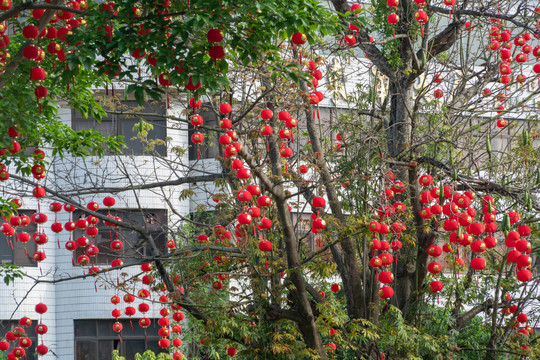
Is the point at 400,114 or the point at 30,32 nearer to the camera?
the point at 30,32

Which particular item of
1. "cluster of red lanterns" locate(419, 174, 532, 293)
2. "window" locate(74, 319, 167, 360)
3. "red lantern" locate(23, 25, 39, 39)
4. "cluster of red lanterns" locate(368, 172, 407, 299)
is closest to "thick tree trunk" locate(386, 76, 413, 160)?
"cluster of red lanterns" locate(368, 172, 407, 299)

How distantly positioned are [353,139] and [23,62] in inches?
161

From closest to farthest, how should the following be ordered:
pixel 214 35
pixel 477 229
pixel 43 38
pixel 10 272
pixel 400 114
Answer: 1. pixel 214 35
2. pixel 477 229
3. pixel 43 38
4. pixel 10 272
5. pixel 400 114

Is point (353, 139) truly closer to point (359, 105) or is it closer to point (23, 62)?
point (359, 105)

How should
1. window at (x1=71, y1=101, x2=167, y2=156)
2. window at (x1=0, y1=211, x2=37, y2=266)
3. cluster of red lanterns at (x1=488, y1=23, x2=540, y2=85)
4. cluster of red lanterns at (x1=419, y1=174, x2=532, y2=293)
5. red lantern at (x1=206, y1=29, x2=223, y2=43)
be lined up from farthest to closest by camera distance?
window at (x1=71, y1=101, x2=167, y2=156), window at (x1=0, y1=211, x2=37, y2=266), cluster of red lanterns at (x1=488, y1=23, x2=540, y2=85), cluster of red lanterns at (x1=419, y1=174, x2=532, y2=293), red lantern at (x1=206, y1=29, x2=223, y2=43)

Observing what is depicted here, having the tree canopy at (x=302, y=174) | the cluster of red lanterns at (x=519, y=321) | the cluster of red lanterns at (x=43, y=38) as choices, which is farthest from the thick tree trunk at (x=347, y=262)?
the cluster of red lanterns at (x=43, y=38)

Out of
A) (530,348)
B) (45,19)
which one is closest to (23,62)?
(45,19)

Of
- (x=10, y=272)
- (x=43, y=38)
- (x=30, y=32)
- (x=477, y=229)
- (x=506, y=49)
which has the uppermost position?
(x=506, y=49)

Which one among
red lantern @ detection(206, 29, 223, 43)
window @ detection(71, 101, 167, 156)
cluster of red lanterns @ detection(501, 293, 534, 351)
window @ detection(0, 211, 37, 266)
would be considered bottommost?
cluster of red lanterns @ detection(501, 293, 534, 351)

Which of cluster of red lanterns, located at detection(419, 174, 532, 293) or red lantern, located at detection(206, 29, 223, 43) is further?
cluster of red lanterns, located at detection(419, 174, 532, 293)

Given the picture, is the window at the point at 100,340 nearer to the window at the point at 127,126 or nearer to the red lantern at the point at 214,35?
the window at the point at 127,126

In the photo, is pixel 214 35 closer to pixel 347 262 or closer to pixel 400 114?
pixel 347 262

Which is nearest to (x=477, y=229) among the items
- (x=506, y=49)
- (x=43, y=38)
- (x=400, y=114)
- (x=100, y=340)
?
(x=506, y=49)

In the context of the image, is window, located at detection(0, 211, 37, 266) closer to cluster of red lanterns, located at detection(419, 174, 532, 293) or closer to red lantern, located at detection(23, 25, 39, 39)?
red lantern, located at detection(23, 25, 39, 39)
